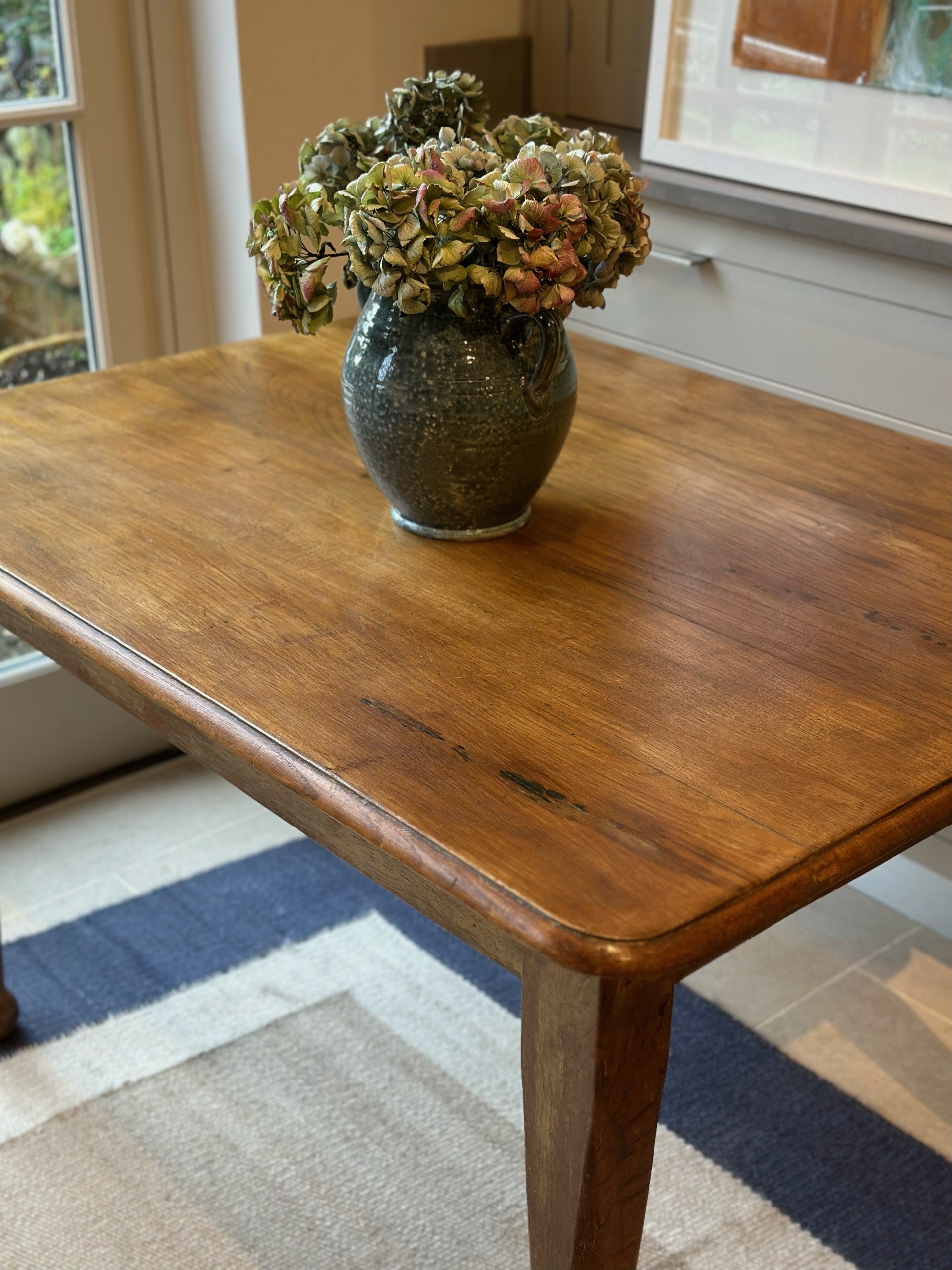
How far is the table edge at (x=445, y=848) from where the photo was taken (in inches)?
32.9

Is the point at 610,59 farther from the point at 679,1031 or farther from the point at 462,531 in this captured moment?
the point at 679,1031

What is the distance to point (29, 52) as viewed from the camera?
6.61 feet

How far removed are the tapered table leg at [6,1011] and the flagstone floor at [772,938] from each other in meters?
0.22

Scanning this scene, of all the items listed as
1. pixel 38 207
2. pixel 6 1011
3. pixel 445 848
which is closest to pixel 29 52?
pixel 38 207

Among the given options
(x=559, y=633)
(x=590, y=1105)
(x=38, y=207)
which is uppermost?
(x=38, y=207)

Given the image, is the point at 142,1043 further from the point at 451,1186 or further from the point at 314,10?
the point at 314,10

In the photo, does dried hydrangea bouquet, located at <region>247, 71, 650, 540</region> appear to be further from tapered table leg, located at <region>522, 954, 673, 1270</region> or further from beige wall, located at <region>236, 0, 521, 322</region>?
beige wall, located at <region>236, 0, 521, 322</region>

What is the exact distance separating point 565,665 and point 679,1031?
0.88 m

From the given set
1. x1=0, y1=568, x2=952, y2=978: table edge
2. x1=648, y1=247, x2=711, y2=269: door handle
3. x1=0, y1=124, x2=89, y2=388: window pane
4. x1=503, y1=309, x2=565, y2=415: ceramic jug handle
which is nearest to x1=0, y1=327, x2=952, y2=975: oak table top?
x1=0, y1=568, x2=952, y2=978: table edge

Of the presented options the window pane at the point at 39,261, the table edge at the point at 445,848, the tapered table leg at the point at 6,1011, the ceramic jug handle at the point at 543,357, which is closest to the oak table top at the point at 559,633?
the table edge at the point at 445,848

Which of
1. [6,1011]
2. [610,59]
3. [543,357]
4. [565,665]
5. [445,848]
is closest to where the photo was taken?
[445,848]

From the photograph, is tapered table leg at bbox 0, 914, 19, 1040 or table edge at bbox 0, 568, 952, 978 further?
tapered table leg at bbox 0, 914, 19, 1040

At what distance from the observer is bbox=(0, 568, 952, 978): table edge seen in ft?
2.75

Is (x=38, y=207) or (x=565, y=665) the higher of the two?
(x=38, y=207)
